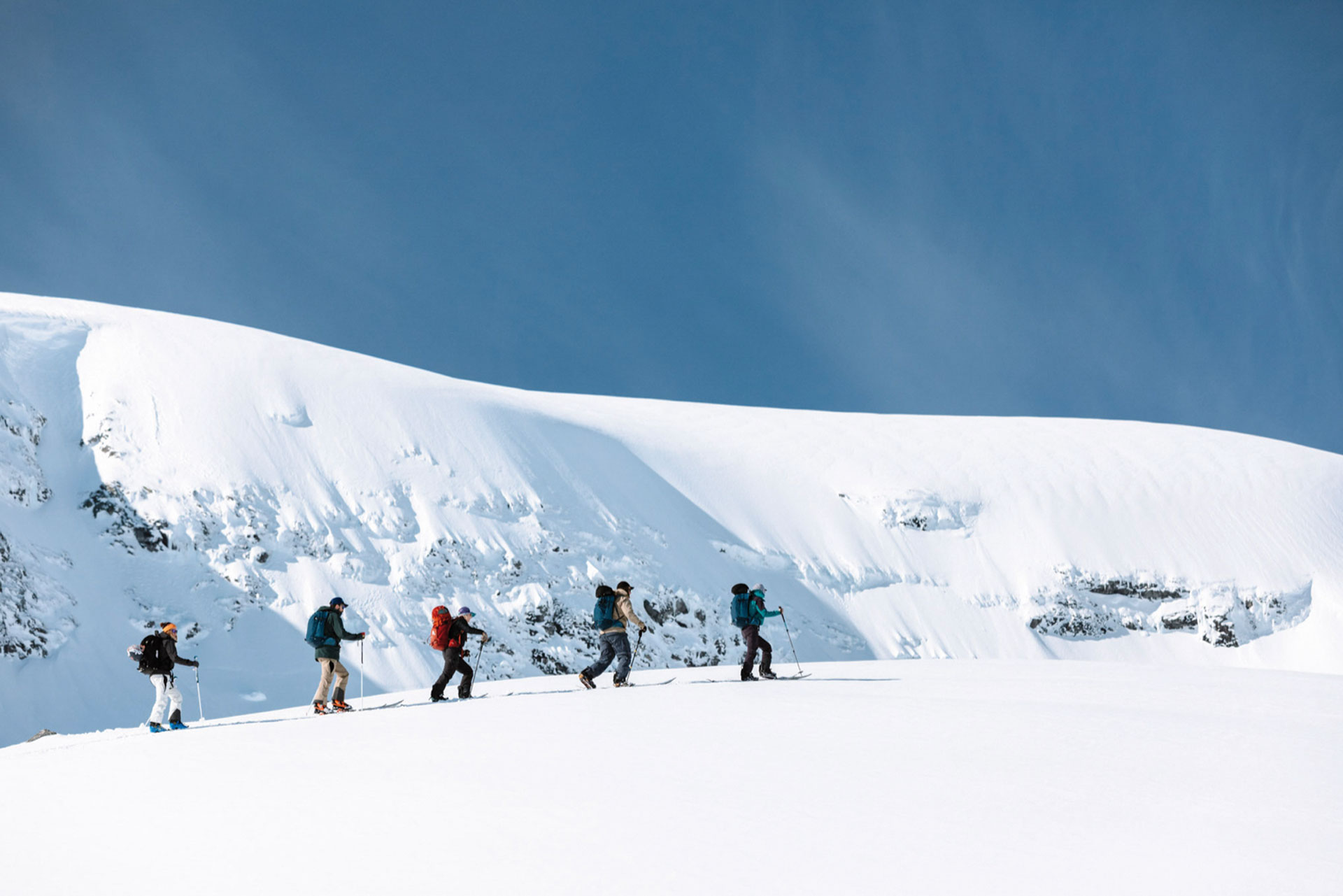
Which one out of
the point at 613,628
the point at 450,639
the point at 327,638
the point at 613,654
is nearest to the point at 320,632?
the point at 327,638

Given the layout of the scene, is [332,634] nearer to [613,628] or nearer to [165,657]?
[165,657]

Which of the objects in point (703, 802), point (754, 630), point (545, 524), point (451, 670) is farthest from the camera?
point (545, 524)

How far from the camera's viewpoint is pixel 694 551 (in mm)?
32281

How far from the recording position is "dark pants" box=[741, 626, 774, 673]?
13.0 metres

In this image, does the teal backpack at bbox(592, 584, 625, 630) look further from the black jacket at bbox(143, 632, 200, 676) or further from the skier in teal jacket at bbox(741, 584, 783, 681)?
the black jacket at bbox(143, 632, 200, 676)

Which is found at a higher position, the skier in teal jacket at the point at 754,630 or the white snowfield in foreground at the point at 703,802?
the skier in teal jacket at the point at 754,630

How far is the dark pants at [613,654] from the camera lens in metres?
12.7

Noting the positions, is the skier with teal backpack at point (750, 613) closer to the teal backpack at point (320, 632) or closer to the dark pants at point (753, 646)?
the dark pants at point (753, 646)

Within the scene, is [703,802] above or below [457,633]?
below

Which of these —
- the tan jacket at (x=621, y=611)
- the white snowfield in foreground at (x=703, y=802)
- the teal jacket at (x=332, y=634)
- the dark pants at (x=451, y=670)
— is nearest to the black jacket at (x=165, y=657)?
the white snowfield in foreground at (x=703, y=802)

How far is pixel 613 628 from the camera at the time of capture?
12.6 metres

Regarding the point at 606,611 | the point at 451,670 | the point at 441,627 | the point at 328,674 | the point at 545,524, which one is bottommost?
the point at 328,674

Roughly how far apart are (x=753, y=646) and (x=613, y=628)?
212cm

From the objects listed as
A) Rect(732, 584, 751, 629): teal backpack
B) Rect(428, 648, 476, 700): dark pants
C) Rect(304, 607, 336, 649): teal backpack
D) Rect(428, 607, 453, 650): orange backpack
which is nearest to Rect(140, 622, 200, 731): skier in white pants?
Rect(304, 607, 336, 649): teal backpack
